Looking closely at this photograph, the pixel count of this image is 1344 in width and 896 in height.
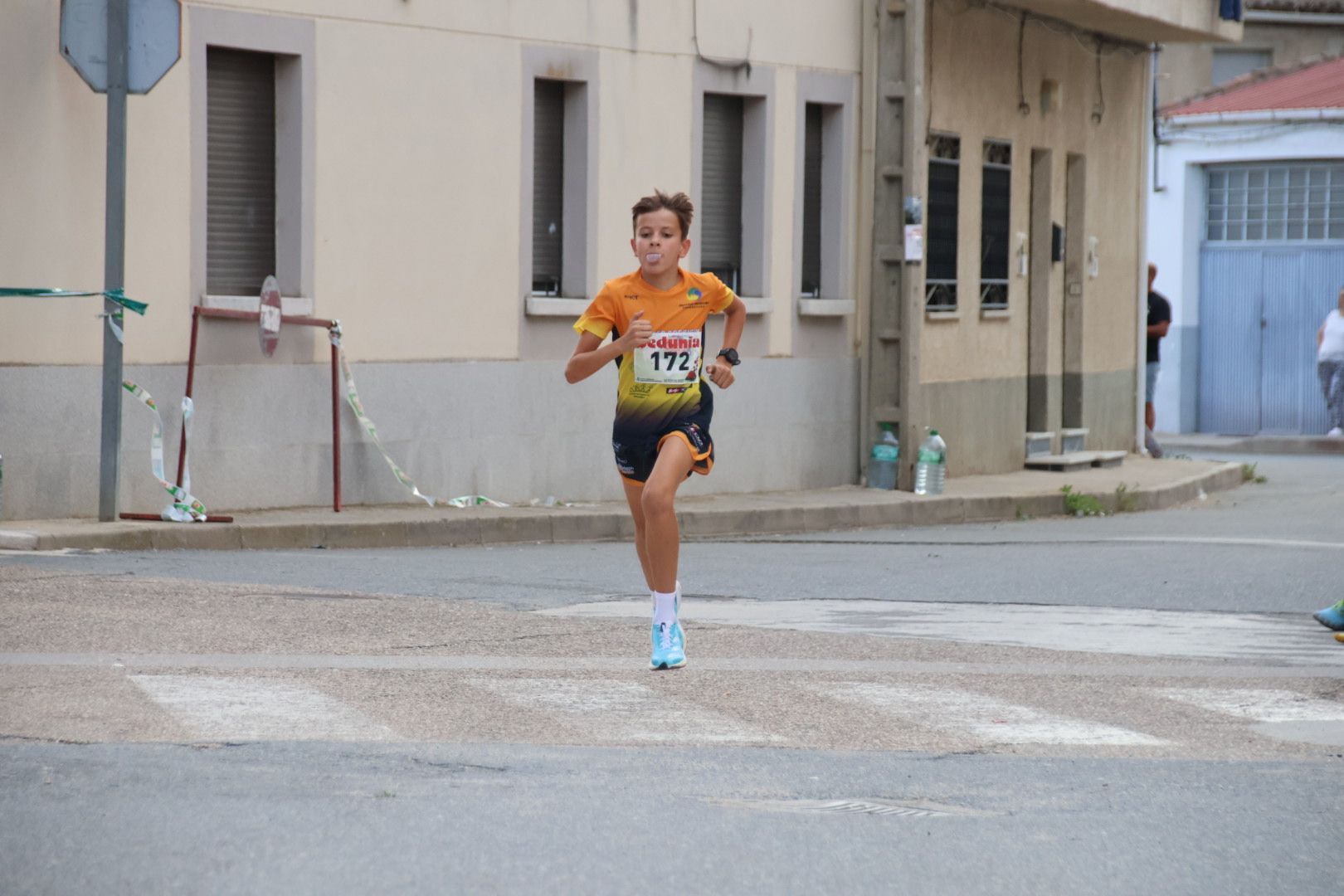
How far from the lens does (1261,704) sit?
8.21 m

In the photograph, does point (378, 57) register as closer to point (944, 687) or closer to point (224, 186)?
point (224, 186)

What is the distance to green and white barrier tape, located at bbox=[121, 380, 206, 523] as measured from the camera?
13539mm

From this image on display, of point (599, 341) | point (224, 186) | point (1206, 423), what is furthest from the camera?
point (1206, 423)

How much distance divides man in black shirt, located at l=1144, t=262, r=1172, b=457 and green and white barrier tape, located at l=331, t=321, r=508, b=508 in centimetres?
1168

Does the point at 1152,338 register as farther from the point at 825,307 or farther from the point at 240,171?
the point at 240,171

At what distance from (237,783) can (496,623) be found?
11.7 feet

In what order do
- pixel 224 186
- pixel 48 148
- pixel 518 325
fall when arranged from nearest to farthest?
pixel 48 148 < pixel 224 186 < pixel 518 325

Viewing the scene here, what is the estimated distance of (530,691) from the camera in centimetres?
799

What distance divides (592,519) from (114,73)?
440 cm

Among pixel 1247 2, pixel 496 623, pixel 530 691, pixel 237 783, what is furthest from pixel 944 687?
pixel 1247 2

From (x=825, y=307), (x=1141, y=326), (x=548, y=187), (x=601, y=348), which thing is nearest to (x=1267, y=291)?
(x=1141, y=326)

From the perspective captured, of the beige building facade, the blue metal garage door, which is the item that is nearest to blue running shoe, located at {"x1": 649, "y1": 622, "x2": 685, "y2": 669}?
the beige building facade

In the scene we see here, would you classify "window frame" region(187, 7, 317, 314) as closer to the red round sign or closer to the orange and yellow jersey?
the red round sign

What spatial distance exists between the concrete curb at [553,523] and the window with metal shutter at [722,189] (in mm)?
1909
